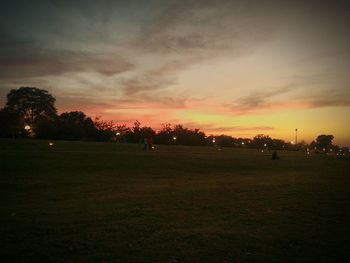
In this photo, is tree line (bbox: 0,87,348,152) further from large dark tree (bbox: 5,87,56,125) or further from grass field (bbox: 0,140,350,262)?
grass field (bbox: 0,140,350,262)

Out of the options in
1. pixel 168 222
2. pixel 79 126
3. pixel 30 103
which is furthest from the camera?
pixel 30 103

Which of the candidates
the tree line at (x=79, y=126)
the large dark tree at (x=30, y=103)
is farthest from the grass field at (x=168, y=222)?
the large dark tree at (x=30, y=103)

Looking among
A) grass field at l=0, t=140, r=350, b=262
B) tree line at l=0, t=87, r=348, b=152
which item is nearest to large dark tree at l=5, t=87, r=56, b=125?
tree line at l=0, t=87, r=348, b=152

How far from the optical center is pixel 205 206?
13844 millimetres

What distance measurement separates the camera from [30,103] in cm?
10400

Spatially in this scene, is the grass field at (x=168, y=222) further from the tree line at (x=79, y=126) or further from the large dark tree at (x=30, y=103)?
the large dark tree at (x=30, y=103)

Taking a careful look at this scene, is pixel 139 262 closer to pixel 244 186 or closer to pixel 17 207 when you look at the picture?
pixel 17 207

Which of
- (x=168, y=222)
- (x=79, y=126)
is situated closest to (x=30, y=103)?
(x=79, y=126)

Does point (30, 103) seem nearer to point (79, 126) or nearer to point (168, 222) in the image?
point (79, 126)

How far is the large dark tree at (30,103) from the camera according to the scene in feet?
338

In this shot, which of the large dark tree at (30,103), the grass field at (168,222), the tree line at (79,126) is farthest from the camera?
the large dark tree at (30,103)

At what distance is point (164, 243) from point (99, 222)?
2.91 meters

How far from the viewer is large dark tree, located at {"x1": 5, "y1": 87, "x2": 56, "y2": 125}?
10288 centimetres

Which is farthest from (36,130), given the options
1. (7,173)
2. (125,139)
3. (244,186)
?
(244,186)
